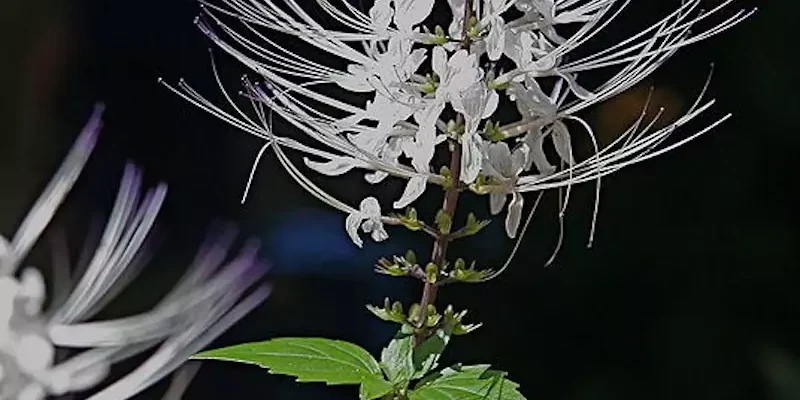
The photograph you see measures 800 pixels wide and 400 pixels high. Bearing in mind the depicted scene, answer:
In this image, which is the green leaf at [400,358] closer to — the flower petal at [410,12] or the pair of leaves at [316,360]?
the pair of leaves at [316,360]

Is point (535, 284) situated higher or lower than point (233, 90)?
lower

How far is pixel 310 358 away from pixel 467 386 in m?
0.06

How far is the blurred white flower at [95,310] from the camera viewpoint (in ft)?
1.30

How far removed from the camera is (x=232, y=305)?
458mm

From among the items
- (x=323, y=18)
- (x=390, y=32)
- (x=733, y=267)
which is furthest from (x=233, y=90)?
(x=390, y=32)

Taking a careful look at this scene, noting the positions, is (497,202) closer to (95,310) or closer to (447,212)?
(447,212)

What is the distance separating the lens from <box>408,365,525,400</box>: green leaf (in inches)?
19.6

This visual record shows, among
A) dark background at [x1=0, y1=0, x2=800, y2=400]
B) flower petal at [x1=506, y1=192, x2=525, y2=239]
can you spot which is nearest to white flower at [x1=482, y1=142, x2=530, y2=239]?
flower petal at [x1=506, y1=192, x2=525, y2=239]

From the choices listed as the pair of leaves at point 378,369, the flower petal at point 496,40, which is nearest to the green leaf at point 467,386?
the pair of leaves at point 378,369

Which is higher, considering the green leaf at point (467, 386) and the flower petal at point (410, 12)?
the flower petal at point (410, 12)

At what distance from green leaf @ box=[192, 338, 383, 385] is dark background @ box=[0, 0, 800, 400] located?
119 cm

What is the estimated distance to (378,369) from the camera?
521 millimetres

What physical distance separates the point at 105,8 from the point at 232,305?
140 centimetres

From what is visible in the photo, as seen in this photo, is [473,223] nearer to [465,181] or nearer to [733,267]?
[465,181]
